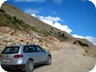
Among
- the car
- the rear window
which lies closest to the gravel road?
the car

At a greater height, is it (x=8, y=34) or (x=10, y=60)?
(x=8, y=34)

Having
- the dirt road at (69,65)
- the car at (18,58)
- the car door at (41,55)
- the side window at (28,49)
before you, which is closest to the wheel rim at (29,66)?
the car at (18,58)

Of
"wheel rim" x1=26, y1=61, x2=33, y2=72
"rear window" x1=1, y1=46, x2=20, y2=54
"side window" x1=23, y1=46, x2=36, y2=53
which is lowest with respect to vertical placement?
"wheel rim" x1=26, y1=61, x2=33, y2=72

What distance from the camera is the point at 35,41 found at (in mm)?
35281

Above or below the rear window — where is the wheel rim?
below

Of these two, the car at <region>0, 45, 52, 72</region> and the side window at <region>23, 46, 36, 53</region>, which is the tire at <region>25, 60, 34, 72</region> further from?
the side window at <region>23, 46, 36, 53</region>

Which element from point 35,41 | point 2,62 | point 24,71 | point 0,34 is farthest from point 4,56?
point 35,41

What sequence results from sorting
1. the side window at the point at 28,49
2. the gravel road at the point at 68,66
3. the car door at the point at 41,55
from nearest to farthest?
the side window at the point at 28,49 → the gravel road at the point at 68,66 → the car door at the point at 41,55

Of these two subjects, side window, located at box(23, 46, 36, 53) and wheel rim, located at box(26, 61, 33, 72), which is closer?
wheel rim, located at box(26, 61, 33, 72)

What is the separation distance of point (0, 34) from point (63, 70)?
14.7 m

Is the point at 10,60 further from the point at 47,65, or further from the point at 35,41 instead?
the point at 35,41

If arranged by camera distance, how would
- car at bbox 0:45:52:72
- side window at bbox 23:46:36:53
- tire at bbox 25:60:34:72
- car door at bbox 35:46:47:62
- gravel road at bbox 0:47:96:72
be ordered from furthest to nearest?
car door at bbox 35:46:47:62 → gravel road at bbox 0:47:96:72 → side window at bbox 23:46:36:53 → tire at bbox 25:60:34:72 → car at bbox 0:45:52:72

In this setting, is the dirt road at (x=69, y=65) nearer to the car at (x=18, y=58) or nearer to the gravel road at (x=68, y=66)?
the gravel road at (x=68, y=66)

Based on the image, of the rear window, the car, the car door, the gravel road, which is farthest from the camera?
the car door
